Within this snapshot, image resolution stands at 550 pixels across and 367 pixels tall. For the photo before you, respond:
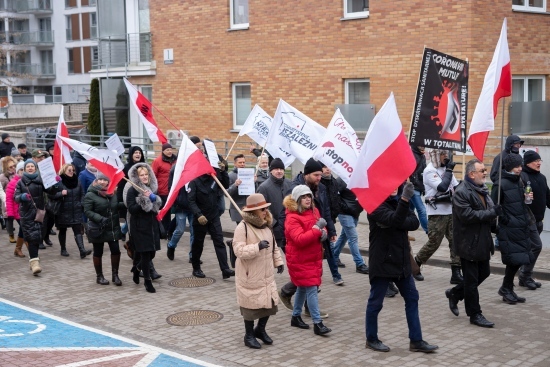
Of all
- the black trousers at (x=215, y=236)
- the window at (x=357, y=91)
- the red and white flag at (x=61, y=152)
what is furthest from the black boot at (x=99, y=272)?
the window at (x=357, y=91)

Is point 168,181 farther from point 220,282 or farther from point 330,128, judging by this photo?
point 330,128

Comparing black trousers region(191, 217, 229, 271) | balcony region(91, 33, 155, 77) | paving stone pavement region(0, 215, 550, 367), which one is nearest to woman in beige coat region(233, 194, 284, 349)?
paving stone pavement region(0, 215, 550, 367)

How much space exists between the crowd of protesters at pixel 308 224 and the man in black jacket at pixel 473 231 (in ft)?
0.04

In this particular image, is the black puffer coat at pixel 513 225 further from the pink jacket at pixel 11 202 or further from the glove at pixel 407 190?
the pink jacket at pixel 11 202

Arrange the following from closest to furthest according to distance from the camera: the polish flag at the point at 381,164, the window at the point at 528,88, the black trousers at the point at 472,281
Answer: the polish flag at the point at 381,164 → the black trousers at the point at 472,281 → the window at the point at 528,88

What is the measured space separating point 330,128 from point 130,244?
11.4 ft

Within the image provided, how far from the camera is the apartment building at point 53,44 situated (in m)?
61.8

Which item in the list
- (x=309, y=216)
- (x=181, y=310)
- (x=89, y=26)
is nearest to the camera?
(x=309, y=216)

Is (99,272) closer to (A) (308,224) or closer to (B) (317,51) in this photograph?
(A) (308,224)

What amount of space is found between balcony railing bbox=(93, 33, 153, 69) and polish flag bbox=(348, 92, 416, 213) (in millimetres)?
17529

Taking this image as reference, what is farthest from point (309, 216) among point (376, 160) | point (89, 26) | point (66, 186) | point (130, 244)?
point (89, 26)

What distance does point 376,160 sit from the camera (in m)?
8.20

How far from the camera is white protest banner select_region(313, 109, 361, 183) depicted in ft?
36.3

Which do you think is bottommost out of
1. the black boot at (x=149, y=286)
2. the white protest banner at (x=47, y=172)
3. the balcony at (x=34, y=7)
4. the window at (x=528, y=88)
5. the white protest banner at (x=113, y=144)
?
the black boot at (x=149, y=286)
